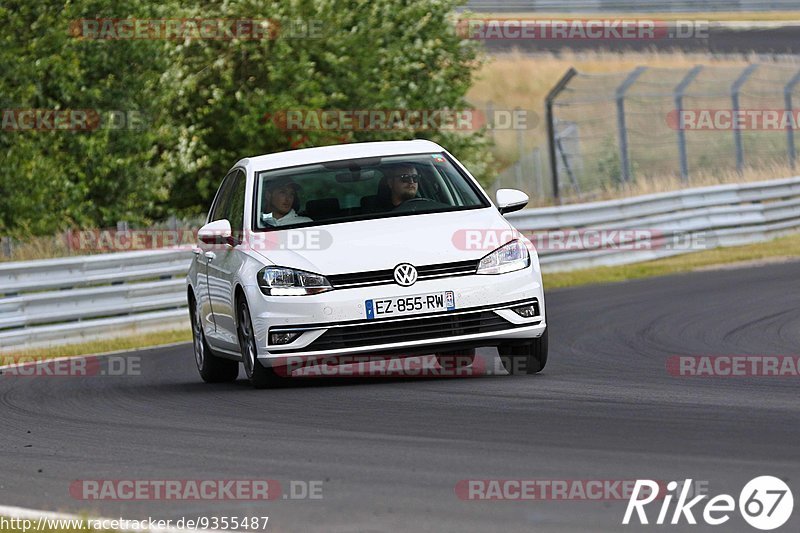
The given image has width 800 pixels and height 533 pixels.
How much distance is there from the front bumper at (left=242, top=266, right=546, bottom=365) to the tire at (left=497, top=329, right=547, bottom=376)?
1.46 ft

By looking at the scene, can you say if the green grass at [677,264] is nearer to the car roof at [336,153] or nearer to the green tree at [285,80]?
the green tree at [285,80]

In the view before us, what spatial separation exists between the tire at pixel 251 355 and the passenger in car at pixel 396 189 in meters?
1.21

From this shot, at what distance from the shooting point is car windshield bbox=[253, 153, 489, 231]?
35.8ft

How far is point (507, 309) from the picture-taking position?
1025 centimetres

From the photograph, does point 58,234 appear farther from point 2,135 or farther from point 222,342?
point 222,342

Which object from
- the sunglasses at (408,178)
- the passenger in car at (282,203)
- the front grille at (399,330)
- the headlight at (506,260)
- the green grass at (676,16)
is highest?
the sunglasses at (408,178)

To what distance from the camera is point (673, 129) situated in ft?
133

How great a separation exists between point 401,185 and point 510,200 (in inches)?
29.9

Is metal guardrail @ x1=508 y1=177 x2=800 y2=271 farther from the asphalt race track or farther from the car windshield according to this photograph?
the car windshield

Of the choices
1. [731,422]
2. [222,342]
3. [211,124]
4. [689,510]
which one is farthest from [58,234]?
[689,510]

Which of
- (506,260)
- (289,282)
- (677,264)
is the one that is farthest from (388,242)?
(677,264)

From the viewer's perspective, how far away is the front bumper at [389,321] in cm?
1005

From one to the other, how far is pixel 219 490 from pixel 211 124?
22.4 m

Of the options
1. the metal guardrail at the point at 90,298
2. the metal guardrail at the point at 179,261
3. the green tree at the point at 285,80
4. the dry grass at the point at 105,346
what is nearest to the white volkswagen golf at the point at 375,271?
the dry grass at the point at 105,346
